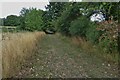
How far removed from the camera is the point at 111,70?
270 inches

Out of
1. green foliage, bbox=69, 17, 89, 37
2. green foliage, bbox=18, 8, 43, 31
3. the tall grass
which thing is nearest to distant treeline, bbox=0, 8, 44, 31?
green foliage, bbox=18, 8, 43, 31

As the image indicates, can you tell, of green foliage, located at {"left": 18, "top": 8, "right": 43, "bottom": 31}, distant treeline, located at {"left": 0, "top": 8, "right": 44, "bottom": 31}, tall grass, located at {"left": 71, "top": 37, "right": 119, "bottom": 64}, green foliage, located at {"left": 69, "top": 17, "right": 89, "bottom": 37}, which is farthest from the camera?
green foliage, located at {"left": 18, "top": 8, "right": 43, "bottom": 31}

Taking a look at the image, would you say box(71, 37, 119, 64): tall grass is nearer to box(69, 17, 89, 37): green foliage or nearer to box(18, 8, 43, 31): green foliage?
box(69, 17, 89, 37): green foliage

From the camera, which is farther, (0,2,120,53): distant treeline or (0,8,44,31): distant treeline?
(0,8,44,31): distant treeline

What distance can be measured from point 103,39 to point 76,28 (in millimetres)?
6878

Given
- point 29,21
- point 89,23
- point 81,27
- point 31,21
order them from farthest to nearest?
point 31,21, point 29,21, point 81,27, point 89,23

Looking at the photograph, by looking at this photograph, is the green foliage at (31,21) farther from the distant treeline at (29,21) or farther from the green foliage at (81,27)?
the green foliage at (81,27)

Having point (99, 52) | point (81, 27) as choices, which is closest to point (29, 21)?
point (81, 27)

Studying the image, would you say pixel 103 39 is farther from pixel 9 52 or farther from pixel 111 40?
pixel 9 52

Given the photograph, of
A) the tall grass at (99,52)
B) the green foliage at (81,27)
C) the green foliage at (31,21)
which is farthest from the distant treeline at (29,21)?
the tall grass at (99,52)

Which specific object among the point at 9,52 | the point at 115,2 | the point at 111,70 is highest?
the point at 115,2

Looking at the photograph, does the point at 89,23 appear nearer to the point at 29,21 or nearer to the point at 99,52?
the point at 99,52

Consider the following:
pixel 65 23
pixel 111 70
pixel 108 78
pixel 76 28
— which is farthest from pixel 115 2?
pixel 65 23

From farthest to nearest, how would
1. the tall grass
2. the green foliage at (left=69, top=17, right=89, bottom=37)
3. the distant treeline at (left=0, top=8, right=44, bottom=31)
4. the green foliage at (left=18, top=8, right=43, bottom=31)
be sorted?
the green foliage at (left=18, top=8, right=43, bottom=31) < the distant treeline at (left=0, top=8, right=44, bottom=31) < the green foliage at (left=69, top=17, right=89, bottom=37) < the tall grass
